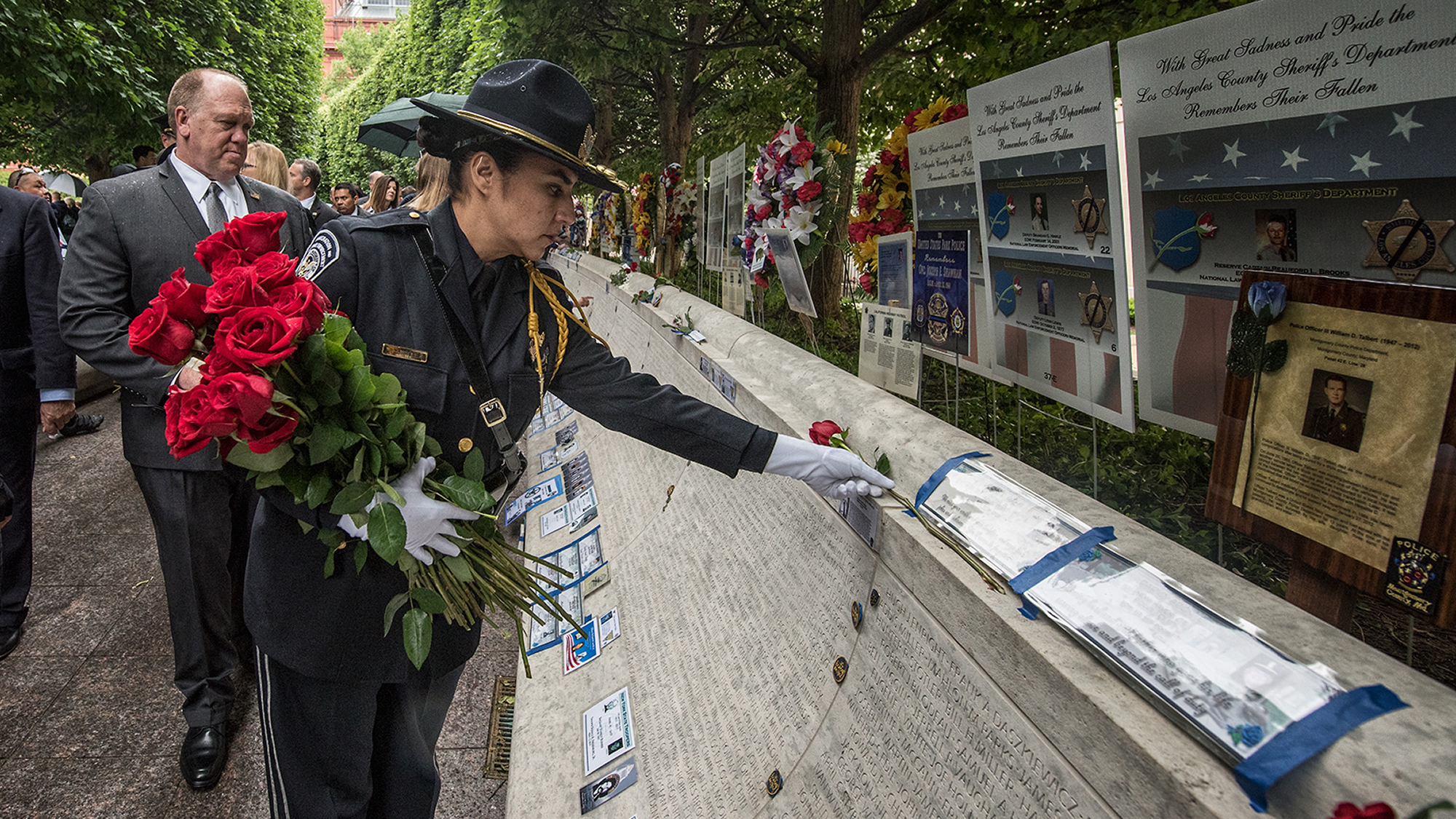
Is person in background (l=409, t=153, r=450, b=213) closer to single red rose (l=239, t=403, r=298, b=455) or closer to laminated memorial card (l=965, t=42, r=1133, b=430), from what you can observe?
single red rose (l=239, t=403, r=298, b=455)

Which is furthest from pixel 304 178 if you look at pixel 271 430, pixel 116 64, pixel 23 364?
pixel 116 64

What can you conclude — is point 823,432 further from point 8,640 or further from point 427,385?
point 8,640

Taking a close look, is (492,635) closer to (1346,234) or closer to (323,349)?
(323,349)

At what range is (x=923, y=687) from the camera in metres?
1.58

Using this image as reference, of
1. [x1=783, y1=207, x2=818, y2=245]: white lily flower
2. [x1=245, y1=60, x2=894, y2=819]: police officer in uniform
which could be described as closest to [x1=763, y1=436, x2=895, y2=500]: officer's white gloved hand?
[x1=245, y1=60, x2=894, y2=819]: police officer in uniform

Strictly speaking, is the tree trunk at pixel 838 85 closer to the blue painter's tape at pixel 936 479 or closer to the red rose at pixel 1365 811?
the blue painter's tape at pixel 936 479

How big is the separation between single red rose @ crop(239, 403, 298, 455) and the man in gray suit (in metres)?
1.52

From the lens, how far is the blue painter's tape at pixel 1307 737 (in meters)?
0.97

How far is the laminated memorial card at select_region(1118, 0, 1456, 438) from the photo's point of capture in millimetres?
1450

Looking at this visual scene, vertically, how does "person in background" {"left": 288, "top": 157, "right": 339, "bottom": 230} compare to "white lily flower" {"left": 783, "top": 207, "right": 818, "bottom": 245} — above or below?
above

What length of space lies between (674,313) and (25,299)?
12.0 feet

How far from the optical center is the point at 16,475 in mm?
3803

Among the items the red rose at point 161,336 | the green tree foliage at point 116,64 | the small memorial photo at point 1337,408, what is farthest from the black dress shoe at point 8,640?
the green tree foliage at point 116,64

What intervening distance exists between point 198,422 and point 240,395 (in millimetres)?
101
